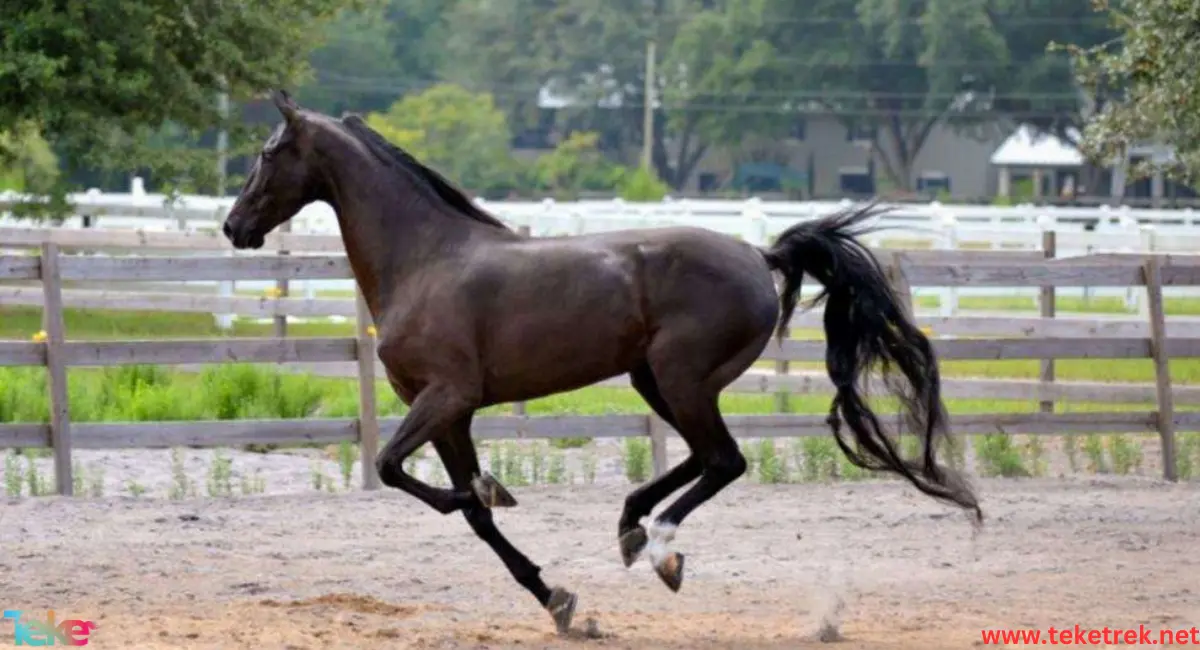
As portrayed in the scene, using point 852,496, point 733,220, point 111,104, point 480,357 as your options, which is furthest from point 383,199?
point 733,220

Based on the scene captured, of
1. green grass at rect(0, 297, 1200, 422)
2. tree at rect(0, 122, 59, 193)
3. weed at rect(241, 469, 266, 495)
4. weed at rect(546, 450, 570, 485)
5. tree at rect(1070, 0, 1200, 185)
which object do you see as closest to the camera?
weed at rect(241, 469, 266, 495)

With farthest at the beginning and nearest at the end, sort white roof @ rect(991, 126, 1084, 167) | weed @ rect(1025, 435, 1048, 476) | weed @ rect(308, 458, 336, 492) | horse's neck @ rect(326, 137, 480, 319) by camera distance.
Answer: white roof @ rect(991, 126, 1084, 167), weed @ rect(1025, 435, 1048, 476), weed @ rect(308, 458, 336, 492), horse's neck @ rect(326, 137, 480, 319)

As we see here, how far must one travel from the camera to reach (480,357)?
24.8ft

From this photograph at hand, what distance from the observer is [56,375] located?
36.7ft

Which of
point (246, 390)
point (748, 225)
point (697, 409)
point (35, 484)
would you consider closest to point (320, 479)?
point (35, 484)

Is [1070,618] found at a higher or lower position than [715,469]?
lower

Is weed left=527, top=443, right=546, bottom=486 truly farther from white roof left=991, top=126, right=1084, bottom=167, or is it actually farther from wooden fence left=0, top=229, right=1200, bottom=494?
white roof left=991, top=126, right=1084, bottom=167

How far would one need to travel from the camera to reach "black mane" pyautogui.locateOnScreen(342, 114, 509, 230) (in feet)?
26.1

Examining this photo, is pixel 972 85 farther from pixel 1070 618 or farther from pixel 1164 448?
pixel 1070 618

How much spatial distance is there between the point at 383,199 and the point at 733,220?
1898 centimetres

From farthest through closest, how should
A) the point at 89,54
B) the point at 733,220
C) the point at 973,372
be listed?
the point at 733,220 → the point at 973,372 → the point at 89,54

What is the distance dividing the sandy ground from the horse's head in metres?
1.53

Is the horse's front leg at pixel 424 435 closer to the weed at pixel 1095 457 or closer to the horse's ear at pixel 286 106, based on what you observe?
the horse's ear at pixel 286 106

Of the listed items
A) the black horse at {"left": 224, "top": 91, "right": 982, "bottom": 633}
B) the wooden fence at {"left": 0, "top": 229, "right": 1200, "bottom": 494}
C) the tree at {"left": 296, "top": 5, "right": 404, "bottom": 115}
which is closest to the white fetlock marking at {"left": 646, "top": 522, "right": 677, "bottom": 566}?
the black horse at {"left": 224, "top": 91, "right": 982, "bottom": 633}
